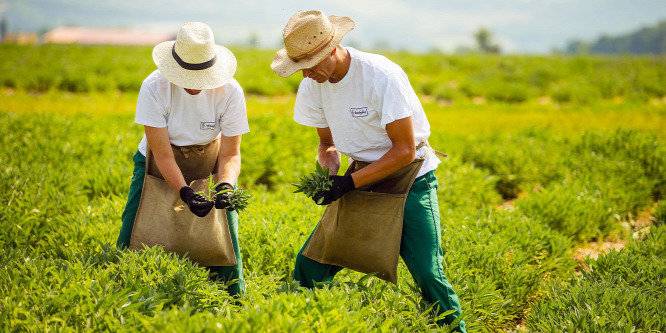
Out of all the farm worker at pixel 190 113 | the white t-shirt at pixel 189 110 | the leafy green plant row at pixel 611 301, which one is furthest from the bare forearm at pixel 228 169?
the leafy green plant row at pixel 611 301

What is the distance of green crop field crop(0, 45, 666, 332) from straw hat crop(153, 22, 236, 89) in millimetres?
728

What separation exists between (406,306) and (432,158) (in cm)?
84

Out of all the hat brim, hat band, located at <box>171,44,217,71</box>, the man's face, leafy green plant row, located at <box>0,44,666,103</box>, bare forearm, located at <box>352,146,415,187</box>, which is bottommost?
leafy green plant row, located at <box>0,44,666,103</box>

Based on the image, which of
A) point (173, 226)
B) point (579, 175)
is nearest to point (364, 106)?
point (173, 226)

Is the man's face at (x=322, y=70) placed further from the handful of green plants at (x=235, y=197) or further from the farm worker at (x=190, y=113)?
the handful of green plants at (x=235, y=197)

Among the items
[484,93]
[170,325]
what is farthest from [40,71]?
[170,325]

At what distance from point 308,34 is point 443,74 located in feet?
54.9

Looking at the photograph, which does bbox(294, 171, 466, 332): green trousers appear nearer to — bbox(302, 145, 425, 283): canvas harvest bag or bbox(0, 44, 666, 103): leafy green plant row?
bbox(302, 145, 425, 283): canvas harvest bag

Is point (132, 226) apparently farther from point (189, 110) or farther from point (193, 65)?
point (193, 65)

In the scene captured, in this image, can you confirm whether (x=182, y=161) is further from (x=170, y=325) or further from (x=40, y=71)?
(x=40, y=71)

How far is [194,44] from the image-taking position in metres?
2.76

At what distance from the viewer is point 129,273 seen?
2576 mm

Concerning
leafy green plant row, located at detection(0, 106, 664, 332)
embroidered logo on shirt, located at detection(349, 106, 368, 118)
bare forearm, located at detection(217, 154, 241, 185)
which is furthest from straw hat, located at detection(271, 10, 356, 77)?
leafy green plant row, located at detection(0, 106, 664, 332)

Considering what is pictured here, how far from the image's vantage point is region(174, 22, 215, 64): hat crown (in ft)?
9.02
